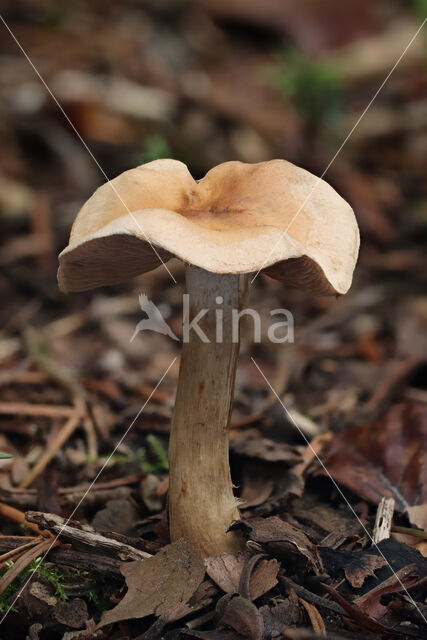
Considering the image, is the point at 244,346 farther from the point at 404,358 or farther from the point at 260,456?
the point at 260,456

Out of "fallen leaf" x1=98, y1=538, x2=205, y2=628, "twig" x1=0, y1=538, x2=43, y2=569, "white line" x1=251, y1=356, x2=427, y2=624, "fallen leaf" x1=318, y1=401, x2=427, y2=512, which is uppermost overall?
"fallen leaf" x1=318, y1=401, x2=427, y2=512

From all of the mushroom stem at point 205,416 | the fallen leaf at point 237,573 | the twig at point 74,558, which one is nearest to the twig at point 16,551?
the twig at point 74,558

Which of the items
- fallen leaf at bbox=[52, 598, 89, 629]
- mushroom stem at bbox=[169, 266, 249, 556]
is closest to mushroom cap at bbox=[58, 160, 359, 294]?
mushroom stem at bbox=[169, 266, 249, 556]

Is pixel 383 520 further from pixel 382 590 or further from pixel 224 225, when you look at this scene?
pixel 224 225

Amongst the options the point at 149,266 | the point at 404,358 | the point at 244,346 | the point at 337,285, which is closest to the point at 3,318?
the point at 244,346

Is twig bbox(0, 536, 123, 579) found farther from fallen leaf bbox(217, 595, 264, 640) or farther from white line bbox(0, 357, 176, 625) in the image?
fallen leaf bbox(217, 595, 264, 640)

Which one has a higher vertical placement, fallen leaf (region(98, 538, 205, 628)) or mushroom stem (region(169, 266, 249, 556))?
mushroom stem (region(169, 266, 249, 556))
